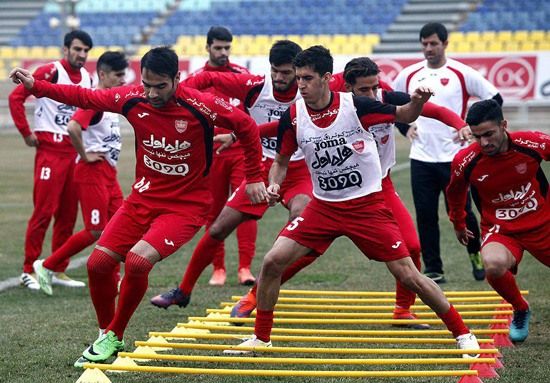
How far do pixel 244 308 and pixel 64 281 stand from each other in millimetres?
2616

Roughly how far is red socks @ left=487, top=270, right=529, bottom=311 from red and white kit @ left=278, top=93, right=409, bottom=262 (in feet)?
3.01

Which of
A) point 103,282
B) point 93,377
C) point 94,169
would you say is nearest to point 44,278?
point 94,169

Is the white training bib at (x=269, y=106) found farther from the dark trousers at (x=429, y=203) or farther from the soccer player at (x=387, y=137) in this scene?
the dark trousers at (x=429, y=203)

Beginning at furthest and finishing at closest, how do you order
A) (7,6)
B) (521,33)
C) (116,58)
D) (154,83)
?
(7,6) → (521,33) → (116,58) → (154,83)

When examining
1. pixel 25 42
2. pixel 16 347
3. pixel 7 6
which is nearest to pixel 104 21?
pixel 25 42

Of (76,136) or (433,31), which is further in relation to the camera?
(433,31)

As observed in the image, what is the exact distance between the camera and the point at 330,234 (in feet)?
16.7

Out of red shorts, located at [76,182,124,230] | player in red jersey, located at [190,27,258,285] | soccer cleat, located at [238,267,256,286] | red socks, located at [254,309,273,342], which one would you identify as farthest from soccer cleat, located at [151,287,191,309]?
soccer cleat, located at [238,267,256,286]

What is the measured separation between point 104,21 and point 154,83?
32543mm

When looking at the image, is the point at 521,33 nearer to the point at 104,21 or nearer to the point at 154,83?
the point at 104,21

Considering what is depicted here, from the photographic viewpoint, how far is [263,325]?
522 cm

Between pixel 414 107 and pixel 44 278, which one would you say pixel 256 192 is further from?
pixel 44 278

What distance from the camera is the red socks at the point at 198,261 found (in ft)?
19.9

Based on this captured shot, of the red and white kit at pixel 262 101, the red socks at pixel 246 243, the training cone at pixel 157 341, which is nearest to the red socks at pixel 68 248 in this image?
the red socks at pixel 246 243
